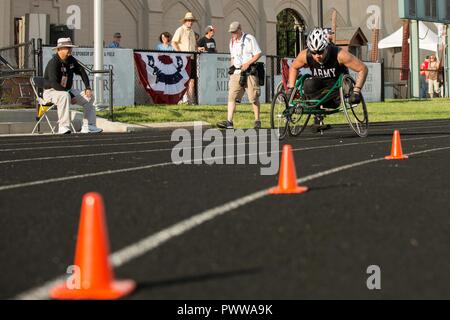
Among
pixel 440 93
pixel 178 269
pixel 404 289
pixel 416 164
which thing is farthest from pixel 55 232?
pixel 440 93

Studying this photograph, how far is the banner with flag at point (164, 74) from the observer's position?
2169 cm

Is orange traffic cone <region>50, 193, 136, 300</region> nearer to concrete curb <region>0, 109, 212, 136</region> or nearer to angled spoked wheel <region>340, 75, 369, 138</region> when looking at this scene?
angled spoked wheel <region>340, 75, 369, 138</region>

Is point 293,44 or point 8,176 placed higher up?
point 293,44

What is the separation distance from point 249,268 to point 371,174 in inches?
167

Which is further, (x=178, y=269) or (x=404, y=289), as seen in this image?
(x=178, y=269)

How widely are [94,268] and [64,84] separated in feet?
42.6

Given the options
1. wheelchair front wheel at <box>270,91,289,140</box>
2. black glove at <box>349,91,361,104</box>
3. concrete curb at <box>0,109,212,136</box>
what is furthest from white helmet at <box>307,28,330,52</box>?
concrete curb at <box>0,109,212,136</box>

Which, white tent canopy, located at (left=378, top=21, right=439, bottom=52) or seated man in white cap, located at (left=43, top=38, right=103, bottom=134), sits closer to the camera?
seated man in white cap, located at (left=43, top=38, right=103, bottom=134)

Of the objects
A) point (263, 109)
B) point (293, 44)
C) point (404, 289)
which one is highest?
point (293, 44)

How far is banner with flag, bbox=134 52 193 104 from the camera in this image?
71.2 ft

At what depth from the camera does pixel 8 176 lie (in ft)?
28.0

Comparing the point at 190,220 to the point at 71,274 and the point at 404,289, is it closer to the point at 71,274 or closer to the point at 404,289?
the point at 71,274

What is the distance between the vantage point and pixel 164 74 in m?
22.1

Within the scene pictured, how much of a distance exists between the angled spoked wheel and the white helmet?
71 centimetres
